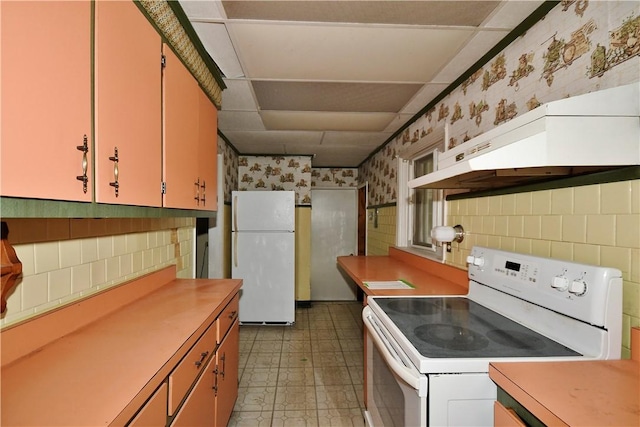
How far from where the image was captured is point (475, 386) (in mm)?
989

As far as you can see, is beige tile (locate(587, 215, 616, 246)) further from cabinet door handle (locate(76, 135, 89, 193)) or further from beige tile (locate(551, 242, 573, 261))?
cabinet door handle (locate(76, 135, 89, 193))

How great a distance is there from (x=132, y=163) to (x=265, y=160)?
3694 mm

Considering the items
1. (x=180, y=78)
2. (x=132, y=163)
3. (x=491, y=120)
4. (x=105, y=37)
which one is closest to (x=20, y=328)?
(x=132, y=163)

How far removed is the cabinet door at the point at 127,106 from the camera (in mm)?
1005

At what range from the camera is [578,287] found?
1032 mm

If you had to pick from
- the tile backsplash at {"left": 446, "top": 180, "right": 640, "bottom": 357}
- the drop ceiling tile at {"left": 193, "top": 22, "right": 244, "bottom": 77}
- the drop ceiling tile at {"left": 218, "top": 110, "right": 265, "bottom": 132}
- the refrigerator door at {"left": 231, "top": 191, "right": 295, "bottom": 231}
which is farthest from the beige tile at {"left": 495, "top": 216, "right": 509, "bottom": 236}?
the refrigerator door at {"left": 231, "top": 191, "right": 295, "bottom": 231}

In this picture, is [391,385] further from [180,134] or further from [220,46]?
[220,46]

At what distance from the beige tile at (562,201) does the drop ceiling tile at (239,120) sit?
243 centimetres

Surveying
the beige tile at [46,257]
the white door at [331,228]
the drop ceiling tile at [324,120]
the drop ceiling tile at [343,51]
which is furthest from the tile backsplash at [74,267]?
the white door at [331,228]

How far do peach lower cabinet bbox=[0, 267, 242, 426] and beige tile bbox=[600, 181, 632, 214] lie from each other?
1519 mm

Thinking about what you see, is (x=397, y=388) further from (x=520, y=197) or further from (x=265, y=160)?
(x=265, y=160)

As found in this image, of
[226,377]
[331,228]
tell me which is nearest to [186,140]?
[226,377]

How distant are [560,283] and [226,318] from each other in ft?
5.17

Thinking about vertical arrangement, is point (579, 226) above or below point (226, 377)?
above
